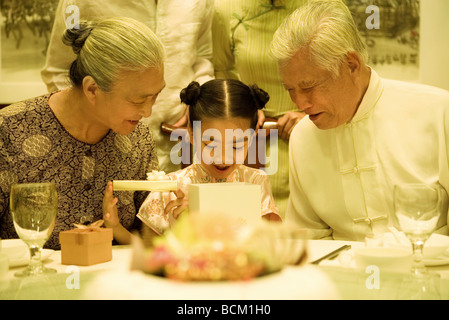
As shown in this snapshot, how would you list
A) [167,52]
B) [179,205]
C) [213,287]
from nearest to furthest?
[213,287] → [179,205] → [167,52]

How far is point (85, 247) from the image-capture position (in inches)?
50.0

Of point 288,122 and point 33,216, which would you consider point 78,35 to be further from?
point 288,122

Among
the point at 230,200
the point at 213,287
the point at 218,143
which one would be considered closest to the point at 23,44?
the point at 218,143

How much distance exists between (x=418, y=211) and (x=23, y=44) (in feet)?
9.83

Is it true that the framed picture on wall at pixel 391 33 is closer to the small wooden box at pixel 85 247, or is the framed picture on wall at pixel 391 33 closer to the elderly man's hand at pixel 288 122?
the elderly man's hand at pixel 288 122

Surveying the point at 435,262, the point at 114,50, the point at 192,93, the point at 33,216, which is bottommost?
the point at 435,262

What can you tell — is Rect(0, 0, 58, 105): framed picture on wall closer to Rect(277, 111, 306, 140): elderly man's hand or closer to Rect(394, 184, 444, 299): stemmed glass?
Rect(277, 111, 306, 140): elderly man's hand

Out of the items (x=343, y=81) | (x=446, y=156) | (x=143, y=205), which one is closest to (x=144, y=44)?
(x=143, y=205)

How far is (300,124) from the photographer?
2.22 meters

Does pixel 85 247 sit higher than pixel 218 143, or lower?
lower

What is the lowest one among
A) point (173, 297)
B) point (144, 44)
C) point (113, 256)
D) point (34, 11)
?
point (113, 256)

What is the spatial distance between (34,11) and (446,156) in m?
2.68
